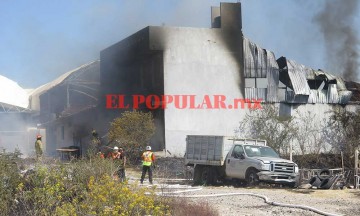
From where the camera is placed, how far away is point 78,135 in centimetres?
4462

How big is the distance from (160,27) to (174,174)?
37.3 feet

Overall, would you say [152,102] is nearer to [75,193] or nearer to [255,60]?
[255,60]

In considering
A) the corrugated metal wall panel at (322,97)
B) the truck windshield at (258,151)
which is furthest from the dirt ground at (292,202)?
the corrugated metal wall panel at (322,97)

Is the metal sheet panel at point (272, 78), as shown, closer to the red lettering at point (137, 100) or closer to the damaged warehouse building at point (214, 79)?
the damaged warehouse building at point (214, 79)

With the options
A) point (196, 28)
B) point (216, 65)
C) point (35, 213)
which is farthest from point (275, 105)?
point (35, 213)

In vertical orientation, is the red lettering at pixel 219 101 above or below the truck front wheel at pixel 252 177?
above

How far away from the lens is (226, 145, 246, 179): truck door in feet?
72.2

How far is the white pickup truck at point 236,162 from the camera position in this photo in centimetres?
2150

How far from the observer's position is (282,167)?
21688 mm

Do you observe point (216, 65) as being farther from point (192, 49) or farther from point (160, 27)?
point (160, 27)

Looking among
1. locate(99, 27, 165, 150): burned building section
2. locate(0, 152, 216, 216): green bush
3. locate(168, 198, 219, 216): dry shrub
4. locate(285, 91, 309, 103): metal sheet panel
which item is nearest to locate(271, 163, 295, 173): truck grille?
locate(168, 198, 219, 216): dry shrub

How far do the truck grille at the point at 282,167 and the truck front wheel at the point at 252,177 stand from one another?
69 cm

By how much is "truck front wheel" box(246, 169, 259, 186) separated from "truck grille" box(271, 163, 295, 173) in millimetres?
692

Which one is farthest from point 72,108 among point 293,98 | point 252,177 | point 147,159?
point 252,177
